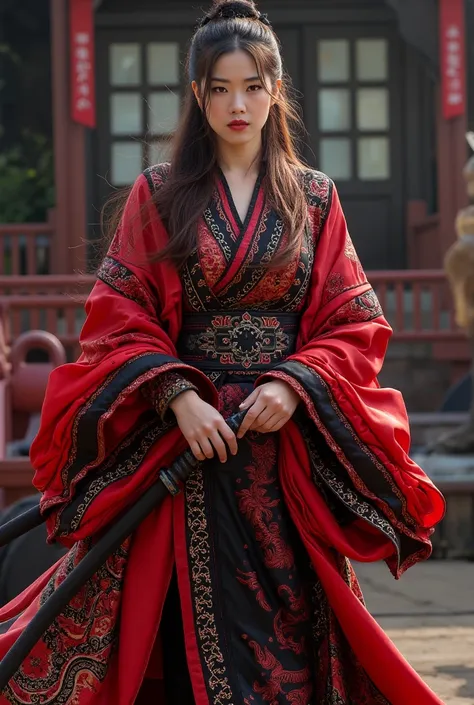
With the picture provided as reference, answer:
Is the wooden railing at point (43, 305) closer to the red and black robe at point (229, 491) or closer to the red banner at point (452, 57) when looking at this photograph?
the red banner at point (452, 57)

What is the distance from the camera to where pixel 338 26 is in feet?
37.0

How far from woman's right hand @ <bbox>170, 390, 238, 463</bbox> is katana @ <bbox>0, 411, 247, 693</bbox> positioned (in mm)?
33

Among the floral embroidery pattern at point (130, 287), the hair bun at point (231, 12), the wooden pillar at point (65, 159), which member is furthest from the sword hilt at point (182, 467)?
the wooden pillar at point (65, 159)

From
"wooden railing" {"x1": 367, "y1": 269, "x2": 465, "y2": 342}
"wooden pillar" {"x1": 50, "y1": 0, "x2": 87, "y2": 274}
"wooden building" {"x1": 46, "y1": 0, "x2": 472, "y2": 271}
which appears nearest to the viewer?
"wooden railing" {"x1": 367, "y1": 269, "x2": 465, "y2": 342}

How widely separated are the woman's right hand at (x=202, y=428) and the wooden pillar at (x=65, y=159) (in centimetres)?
803

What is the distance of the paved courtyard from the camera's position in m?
3.99

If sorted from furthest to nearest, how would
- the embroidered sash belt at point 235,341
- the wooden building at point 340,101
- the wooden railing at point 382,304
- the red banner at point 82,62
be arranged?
the wooden building at point 340,101
the red banner at point 82,62
the wooden railing at point 382,304
the embroidered sash belt at point 235,341

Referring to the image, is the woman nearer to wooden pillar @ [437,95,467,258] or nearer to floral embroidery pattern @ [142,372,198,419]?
floral embroidery pattern @ [142,372,198,419]

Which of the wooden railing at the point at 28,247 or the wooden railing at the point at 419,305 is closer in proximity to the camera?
the wooden railing at the point at 419,305

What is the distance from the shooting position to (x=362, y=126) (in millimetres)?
11469

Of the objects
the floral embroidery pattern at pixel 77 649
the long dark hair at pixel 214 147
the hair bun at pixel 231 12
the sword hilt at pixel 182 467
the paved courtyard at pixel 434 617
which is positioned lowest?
the paved courtyard at pixel 434 617

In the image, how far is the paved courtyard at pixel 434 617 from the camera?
3.99 metres

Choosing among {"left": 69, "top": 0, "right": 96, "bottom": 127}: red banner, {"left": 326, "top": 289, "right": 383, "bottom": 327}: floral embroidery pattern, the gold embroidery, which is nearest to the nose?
{"left": 326, "top": 289, "right": 383, "bottom": 327}: floral embroidery pattern

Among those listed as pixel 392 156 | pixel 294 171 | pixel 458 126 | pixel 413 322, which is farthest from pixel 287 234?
pixel 392 156
